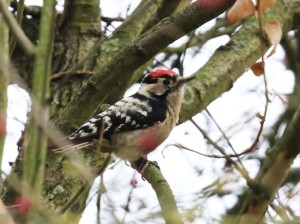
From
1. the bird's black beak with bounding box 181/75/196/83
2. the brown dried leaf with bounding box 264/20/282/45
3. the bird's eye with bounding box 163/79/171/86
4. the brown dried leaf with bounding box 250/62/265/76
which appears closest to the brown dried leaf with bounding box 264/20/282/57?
the brown dried leaf with bounding box 264/20/282/45

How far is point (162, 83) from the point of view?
554 cm

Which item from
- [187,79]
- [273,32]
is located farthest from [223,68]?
[273,32]

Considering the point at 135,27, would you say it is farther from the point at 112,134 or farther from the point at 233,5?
the point at 233,5

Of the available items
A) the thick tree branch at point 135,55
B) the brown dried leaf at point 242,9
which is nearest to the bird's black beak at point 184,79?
the thick tree branch at point 135,55

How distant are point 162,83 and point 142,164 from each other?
3.33ft

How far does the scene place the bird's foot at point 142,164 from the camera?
454 centimetres

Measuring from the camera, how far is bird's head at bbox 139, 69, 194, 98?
17.8 ft

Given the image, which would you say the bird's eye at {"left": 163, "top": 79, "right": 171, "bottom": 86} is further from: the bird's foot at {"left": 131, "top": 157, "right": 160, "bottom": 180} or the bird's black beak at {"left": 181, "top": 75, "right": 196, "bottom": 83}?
the bird's foot at {"left": 131, "top": 157, "right": 160, "bottom": 180}

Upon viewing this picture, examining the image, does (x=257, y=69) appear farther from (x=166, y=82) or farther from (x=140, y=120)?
(x=166, y=82)

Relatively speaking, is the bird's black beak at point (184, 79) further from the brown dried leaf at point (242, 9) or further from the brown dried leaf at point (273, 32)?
the brown dried leaf at point (242, 9)

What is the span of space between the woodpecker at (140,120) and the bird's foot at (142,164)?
2cm

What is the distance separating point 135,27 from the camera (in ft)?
18.6

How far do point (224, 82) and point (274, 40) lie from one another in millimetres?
2396

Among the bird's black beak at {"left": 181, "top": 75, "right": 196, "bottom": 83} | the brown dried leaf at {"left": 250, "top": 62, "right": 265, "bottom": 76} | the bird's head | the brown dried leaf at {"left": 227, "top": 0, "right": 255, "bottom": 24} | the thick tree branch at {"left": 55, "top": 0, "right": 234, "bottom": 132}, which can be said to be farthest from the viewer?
the bird's head
